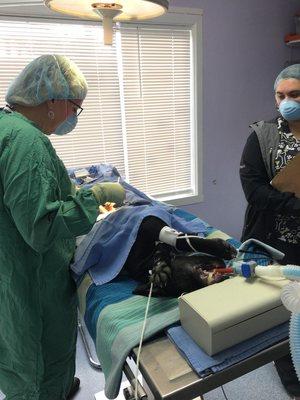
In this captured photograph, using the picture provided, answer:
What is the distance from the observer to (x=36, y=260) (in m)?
1.04

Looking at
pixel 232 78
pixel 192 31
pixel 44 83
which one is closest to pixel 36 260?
pixel 44 83

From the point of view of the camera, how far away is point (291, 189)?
4.82 feet

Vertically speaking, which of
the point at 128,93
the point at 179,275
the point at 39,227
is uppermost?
the point at 128,93

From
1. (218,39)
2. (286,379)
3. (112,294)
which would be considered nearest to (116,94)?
(218,39)

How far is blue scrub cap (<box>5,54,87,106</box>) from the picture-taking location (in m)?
1.06

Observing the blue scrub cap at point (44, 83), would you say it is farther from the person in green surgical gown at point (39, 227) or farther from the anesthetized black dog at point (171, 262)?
the anesthetized black dog at point (171, 262)

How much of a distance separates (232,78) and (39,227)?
237 centimetres

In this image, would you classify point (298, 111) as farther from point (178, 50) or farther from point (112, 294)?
point (178, 50)

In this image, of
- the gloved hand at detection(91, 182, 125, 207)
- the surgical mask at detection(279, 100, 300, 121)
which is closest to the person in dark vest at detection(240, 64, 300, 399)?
the surgical mask at detection(279, 100, 300, 121)

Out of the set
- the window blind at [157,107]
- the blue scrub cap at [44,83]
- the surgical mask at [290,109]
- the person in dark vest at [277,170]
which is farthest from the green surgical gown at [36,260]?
the window blind at [157,107]

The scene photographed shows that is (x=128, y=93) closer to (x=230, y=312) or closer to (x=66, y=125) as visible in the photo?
(x=66, y=125)

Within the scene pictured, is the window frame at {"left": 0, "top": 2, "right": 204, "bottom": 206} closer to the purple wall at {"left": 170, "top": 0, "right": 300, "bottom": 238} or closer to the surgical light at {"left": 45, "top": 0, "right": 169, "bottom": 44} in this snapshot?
the purple wall at {"left": 170, "top": 0, "right": 300, "bottom": 238}

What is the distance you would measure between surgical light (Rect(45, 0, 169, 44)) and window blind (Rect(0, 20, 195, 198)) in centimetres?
122

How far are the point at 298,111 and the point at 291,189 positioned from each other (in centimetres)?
35
